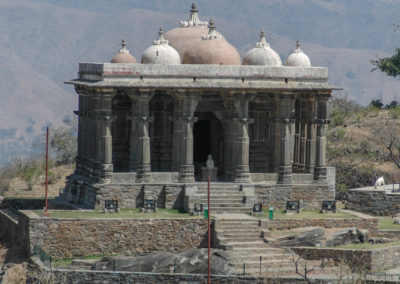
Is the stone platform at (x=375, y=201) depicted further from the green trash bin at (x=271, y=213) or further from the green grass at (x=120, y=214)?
the green grass at (x=120, y=214)

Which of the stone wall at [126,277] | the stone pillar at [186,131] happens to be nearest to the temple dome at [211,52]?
the stone pillar at [186,131]

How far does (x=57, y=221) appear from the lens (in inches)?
2094

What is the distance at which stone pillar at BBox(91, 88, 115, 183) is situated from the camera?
5716 cm

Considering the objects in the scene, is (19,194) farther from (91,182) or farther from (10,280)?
(10,280)

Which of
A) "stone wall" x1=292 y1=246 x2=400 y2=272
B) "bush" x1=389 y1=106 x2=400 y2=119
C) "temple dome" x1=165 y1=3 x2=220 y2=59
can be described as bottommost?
"stone wall" x1=292 y1=246 x2=400 y2=272

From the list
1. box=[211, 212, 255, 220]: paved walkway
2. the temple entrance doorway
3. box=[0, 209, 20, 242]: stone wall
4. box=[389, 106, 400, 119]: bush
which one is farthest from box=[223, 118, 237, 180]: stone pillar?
box=[389, 106, 400, 119]: bush

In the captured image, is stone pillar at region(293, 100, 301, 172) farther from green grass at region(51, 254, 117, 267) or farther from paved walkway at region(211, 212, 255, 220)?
green grass at region(51, 254, 117, 267)

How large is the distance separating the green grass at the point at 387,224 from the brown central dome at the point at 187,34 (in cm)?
1199

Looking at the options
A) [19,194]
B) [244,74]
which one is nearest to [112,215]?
[244,74]

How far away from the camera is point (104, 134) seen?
57.5 m

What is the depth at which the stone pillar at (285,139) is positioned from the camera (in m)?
59.1

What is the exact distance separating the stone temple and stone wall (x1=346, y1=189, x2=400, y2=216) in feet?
7.39

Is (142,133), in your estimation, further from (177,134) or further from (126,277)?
(126,277)

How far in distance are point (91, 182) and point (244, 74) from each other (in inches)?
335
